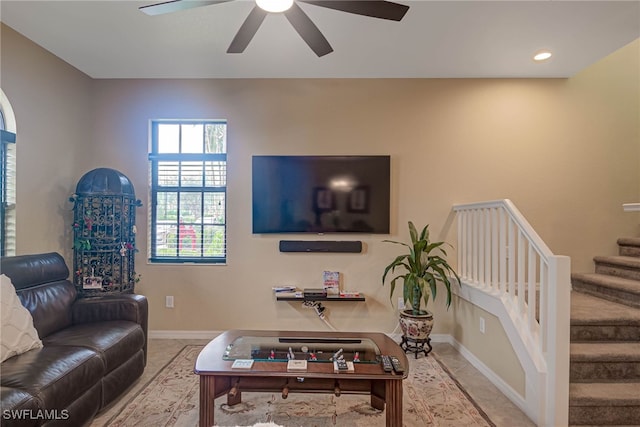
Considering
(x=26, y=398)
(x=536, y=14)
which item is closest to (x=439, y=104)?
(x=536, y=14)

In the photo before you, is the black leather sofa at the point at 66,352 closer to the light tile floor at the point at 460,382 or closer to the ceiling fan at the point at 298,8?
the light tile floor at the point at 460,382

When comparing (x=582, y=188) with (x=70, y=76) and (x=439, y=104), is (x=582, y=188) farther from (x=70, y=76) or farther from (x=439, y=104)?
(x=70, y=76)

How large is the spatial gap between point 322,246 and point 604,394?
2.43 m

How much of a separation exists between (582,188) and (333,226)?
108 inches

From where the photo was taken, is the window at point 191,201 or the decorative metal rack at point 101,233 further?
the window at point 191,201

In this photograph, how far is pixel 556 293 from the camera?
1.92 metres

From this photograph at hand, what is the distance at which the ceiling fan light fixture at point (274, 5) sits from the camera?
5.67ft

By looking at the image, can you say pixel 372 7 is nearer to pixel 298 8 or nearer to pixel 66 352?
pixel 298 8

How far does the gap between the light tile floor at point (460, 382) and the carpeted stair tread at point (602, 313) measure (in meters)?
0.82

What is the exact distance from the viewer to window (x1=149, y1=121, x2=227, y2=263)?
3547 millimetres

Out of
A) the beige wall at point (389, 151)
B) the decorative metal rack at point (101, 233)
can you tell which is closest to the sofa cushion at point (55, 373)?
the decorative metal rack at point (101, 233)

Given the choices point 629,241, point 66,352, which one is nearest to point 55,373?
point 66,352

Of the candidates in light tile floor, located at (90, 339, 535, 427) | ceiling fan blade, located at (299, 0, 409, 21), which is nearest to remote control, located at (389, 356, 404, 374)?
light tile floor, located at (90, 339, 535, 427)

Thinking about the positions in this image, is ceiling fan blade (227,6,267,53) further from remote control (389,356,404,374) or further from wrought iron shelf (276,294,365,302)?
wrought iron shelf (276,294,365,302)
